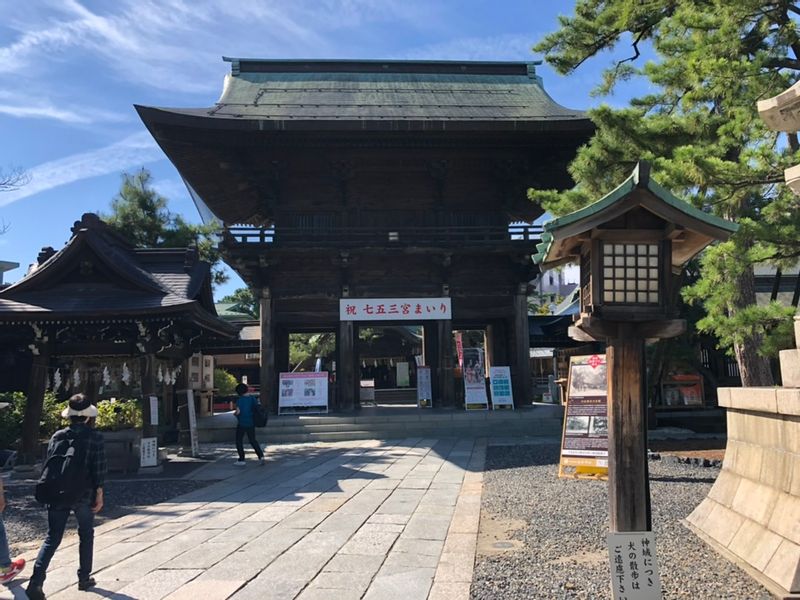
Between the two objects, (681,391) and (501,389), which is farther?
(681,391)

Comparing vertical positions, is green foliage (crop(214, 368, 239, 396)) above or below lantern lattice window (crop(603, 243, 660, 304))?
below

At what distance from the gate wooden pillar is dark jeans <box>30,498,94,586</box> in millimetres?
11571

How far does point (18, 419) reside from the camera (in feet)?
40.0

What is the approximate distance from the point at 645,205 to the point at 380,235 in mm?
11393

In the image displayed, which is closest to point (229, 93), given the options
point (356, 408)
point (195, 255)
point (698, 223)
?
point (195, 255)

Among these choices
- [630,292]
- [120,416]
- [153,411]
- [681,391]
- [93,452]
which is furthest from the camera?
[681,391]

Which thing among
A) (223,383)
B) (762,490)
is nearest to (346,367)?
(223,383)

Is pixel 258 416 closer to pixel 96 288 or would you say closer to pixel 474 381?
pixel 96 288

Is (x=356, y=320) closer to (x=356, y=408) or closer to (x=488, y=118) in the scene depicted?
(x=356, y=408)

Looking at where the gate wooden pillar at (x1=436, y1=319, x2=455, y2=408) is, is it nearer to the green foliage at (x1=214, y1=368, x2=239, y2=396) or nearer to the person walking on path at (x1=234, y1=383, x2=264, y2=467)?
the person walking on path at (x1=234, y1=383, x2=264, y2=467)

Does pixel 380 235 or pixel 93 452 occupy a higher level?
pixel 380 235

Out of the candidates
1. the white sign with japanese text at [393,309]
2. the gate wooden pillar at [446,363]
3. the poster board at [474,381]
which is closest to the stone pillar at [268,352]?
the white sign with japanese text at [393,309]

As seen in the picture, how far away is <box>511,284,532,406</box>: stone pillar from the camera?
1562 centimetres

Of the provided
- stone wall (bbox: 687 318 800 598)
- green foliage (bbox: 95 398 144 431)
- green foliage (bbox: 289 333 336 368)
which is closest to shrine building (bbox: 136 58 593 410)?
green foliage (bbox: 95 398 144 431)
